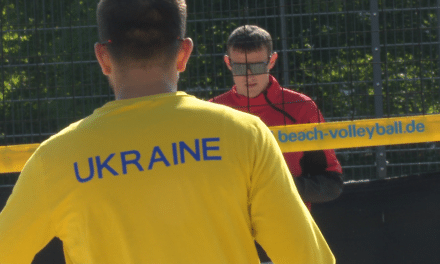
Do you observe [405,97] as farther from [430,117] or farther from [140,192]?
[140,192]

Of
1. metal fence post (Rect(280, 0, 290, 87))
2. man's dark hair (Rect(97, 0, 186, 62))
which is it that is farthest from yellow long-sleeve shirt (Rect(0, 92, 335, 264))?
metal fence post (Rect(280, 0, 290, 87))

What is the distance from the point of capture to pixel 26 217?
4.12 ft

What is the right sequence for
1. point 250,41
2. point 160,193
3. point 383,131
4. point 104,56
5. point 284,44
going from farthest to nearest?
point 284,44, point 383,131, point 250,41, point 104,56, point 160,193

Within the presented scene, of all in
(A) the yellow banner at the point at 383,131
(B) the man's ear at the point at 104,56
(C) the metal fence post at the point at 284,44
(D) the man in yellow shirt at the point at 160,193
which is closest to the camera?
(D) the man in yellow shirt at the point at 160,193

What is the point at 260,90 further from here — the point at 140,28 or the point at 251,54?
the point at 140,28

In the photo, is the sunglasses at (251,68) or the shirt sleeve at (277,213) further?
the sunglasses at (251,68)

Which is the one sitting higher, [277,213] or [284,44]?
[284,44]

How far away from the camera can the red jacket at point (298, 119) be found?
3174 millimetres

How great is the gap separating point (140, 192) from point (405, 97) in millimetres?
4820

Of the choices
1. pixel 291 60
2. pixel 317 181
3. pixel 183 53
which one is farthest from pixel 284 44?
pixel 183 53

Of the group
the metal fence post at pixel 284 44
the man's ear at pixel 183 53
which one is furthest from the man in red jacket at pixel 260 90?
the man's ear at pixel 183 53

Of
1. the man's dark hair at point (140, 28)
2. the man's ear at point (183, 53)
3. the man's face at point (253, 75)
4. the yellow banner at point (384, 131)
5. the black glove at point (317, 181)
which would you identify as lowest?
the black glove at point (317, 181)

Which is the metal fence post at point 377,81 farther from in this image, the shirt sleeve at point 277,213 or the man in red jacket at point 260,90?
the shirt sleeve at point 277,213

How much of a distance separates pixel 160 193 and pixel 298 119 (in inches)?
99.2
